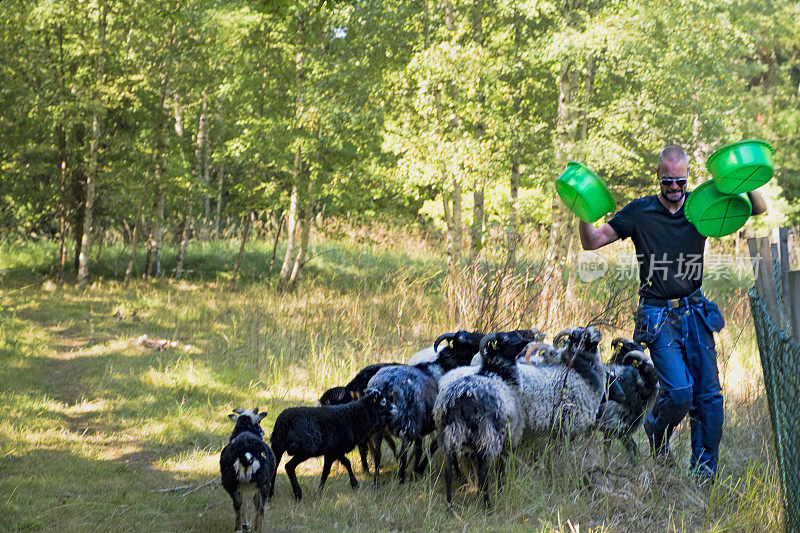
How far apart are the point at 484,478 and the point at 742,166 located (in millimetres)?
2772

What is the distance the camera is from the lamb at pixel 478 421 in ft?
17.3

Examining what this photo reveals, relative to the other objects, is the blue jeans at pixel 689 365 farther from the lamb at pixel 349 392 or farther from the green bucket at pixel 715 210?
the lamb at pixel 349 392

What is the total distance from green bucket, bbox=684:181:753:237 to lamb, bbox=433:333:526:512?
188 cm

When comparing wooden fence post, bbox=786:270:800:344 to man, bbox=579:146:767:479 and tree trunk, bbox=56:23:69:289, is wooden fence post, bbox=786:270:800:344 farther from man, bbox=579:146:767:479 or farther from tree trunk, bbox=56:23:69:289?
tree trunk, bbox=56:23:69:289

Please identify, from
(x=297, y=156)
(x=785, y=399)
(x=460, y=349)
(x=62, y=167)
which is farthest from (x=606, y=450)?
(x=62, y=167)

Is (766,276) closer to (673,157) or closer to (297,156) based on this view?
(673,157)

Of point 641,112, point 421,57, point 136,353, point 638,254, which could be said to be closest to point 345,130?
point 421,57

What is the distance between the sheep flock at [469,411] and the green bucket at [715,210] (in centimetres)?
117

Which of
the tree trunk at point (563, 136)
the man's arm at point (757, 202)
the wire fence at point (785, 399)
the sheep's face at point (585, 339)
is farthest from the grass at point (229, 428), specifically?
the tree trunk at point (563, 136)

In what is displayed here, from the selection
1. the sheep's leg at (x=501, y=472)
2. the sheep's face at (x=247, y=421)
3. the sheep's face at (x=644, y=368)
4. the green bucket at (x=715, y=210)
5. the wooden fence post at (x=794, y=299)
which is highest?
the green bucket at (x=715, y=210)

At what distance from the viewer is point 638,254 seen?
6.05m

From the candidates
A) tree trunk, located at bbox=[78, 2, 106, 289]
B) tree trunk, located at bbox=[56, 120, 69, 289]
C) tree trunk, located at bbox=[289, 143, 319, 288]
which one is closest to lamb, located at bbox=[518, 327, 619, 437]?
Answer: tree trunk, located at bbox=[289, 143, 319, 288]

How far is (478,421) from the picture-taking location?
17.3 feet

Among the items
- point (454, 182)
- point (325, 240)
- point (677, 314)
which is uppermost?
point (454, 182)
